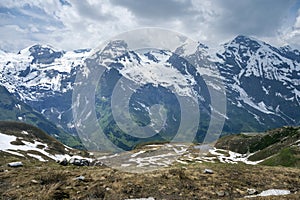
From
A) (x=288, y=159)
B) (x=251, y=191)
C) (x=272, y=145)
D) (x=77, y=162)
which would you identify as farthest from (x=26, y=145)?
(x=272, y=145)

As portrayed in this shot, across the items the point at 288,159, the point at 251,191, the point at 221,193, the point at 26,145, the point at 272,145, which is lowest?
the point at 26,145

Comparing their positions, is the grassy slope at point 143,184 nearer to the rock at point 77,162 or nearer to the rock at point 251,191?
the rock at point 251,191

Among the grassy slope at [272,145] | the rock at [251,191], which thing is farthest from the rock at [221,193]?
the grassy slope at [272,145]

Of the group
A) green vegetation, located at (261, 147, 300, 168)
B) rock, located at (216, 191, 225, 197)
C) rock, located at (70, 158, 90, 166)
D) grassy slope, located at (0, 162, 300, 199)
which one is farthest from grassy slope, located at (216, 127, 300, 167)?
rock, located at (70, 158, 90, 166)

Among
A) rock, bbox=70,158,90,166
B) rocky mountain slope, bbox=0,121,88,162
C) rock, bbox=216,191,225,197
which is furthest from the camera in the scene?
rocky mountain slope, bbox=0,121,88,162

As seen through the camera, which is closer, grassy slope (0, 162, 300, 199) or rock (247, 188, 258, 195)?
grassy slope (0, 162, 300, 199)

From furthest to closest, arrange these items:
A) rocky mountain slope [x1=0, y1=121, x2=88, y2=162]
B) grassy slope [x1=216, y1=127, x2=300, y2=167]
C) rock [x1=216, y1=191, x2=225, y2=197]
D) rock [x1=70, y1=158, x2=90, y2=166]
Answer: rocky mountain slope [x1=0, y1=121, x2=88, y2=162] < grassy slope [x1=216, y1=127, x2=300, y2=167] < rock [x1=70, y1=158, x2=90, y2=166] < rock [x1=216, y1=191, x2=225, y2=197]

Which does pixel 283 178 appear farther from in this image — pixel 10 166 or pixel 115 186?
pixel 10 166

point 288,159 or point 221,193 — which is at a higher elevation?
point 288,159

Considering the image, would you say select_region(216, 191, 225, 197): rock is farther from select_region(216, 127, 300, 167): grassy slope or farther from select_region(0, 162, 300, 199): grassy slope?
select_region(216, 127, 300, 167): grassy slope

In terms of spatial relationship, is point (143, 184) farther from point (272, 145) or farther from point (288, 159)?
point (272, 145)

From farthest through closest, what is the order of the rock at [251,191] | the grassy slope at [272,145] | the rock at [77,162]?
the grassy slope at [272,145]
the rock at [77,162]
the rock at [251,191]

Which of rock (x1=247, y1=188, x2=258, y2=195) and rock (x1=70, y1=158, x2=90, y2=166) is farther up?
rock (x1=247, y1=188, x2=258, y2=195)

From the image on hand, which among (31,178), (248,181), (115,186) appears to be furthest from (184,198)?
(31,178)
